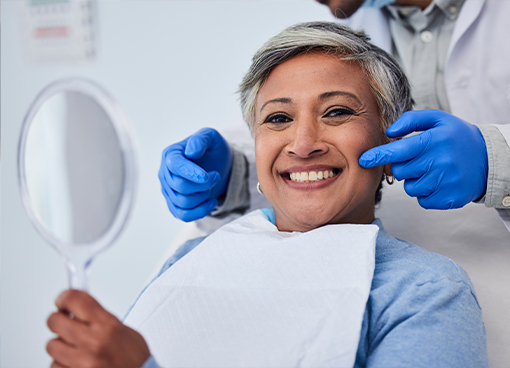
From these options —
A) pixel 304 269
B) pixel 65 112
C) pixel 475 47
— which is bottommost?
pixel 304 269

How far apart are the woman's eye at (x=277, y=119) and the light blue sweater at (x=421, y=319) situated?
44cm

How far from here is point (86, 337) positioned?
604 mm

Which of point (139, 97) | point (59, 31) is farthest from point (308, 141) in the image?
point (59, 31)

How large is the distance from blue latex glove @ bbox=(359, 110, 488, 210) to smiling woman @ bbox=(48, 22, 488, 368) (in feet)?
0.23

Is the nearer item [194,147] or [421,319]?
[421,319]

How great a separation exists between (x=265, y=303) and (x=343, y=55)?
0.64 meters

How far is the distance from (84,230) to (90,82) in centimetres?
26

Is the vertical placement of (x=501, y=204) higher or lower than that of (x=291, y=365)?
higher

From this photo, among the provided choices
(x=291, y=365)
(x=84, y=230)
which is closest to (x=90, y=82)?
(x=84, y=230)

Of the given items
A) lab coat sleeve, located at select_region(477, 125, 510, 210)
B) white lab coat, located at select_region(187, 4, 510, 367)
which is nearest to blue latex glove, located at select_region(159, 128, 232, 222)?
white lab coat, located at select_region(187, 4, 510, 367)

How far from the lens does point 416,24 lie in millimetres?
1619

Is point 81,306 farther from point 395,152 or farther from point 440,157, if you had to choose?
point 440,157

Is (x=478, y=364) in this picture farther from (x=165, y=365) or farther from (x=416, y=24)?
(x=416, y=24)

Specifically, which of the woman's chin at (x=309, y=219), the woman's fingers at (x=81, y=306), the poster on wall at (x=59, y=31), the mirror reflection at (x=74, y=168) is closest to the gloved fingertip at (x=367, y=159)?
the woman's chin at (x=309, y=219)
